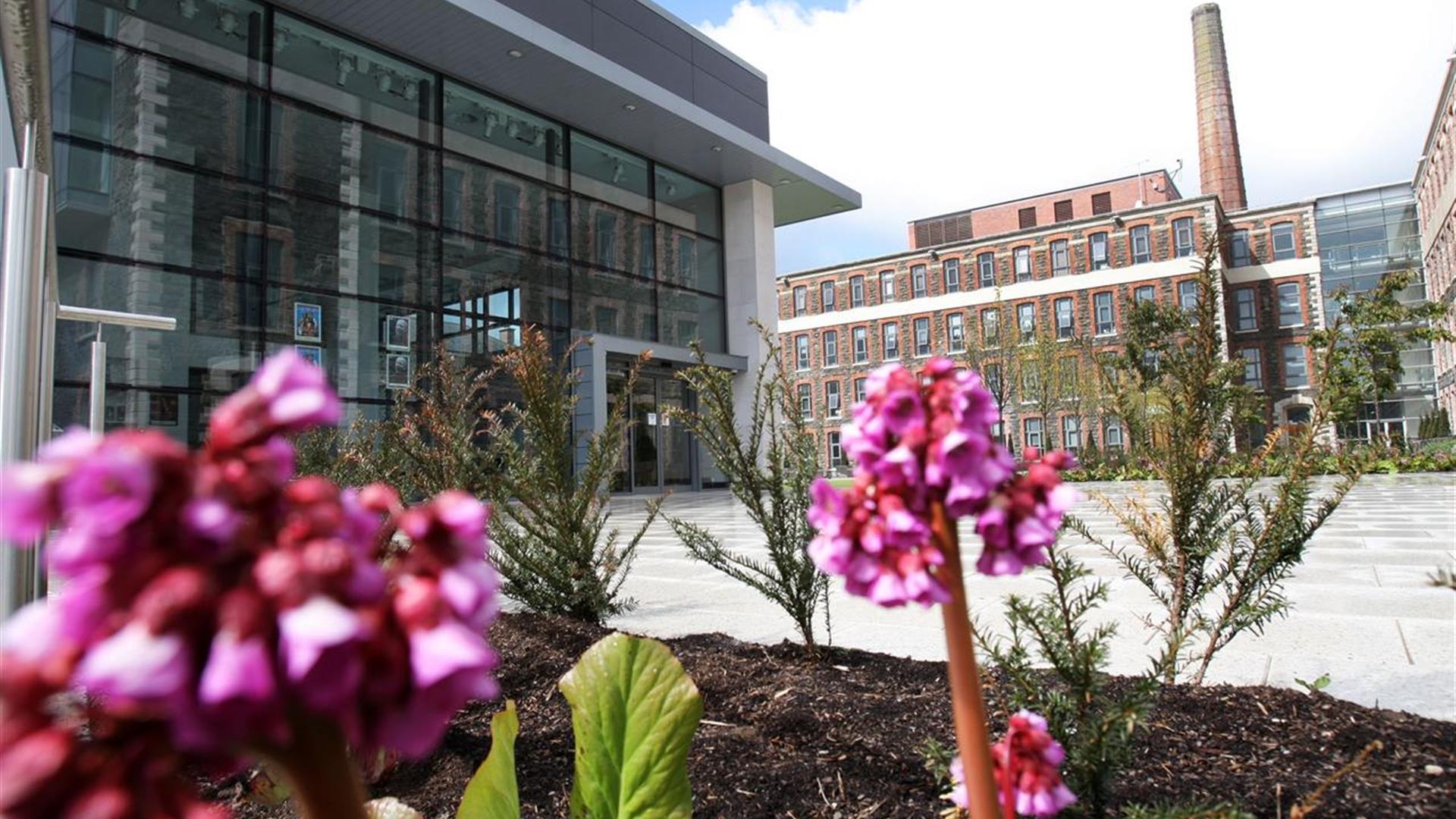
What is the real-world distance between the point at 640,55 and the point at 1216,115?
153 ft

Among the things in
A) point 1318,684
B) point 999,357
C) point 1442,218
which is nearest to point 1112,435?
point 999,357

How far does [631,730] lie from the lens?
135cm

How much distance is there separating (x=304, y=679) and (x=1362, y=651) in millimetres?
4443

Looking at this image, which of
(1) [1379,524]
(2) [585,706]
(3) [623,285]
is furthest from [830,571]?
(3) [623,285]

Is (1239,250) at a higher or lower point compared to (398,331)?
higher

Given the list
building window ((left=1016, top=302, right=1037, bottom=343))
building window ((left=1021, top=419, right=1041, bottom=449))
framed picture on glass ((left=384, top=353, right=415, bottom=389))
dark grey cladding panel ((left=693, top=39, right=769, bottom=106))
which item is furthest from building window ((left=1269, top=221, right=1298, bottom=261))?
framed picture on glass ((left=384, top=353, right=415, bottom=389))

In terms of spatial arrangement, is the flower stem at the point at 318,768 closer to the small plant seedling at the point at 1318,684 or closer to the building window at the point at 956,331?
the small plant seedling at the point at 1318,684

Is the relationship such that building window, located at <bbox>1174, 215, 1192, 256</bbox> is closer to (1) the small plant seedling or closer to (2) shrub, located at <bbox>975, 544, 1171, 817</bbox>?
(1) the small plant seedling

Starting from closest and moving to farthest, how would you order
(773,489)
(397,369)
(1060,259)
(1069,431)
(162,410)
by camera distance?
(773,489) < (162,410) < (397,369) < (1069,431) < (1060,259)

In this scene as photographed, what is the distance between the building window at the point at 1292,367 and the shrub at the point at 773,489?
52.2 m

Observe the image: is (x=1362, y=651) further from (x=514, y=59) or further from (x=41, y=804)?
(x=514, y=59)

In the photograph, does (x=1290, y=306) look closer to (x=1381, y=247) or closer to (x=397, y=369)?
(x=1381, y=247)

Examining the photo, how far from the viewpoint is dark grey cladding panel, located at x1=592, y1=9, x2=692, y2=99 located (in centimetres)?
1816

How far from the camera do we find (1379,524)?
380 inches
